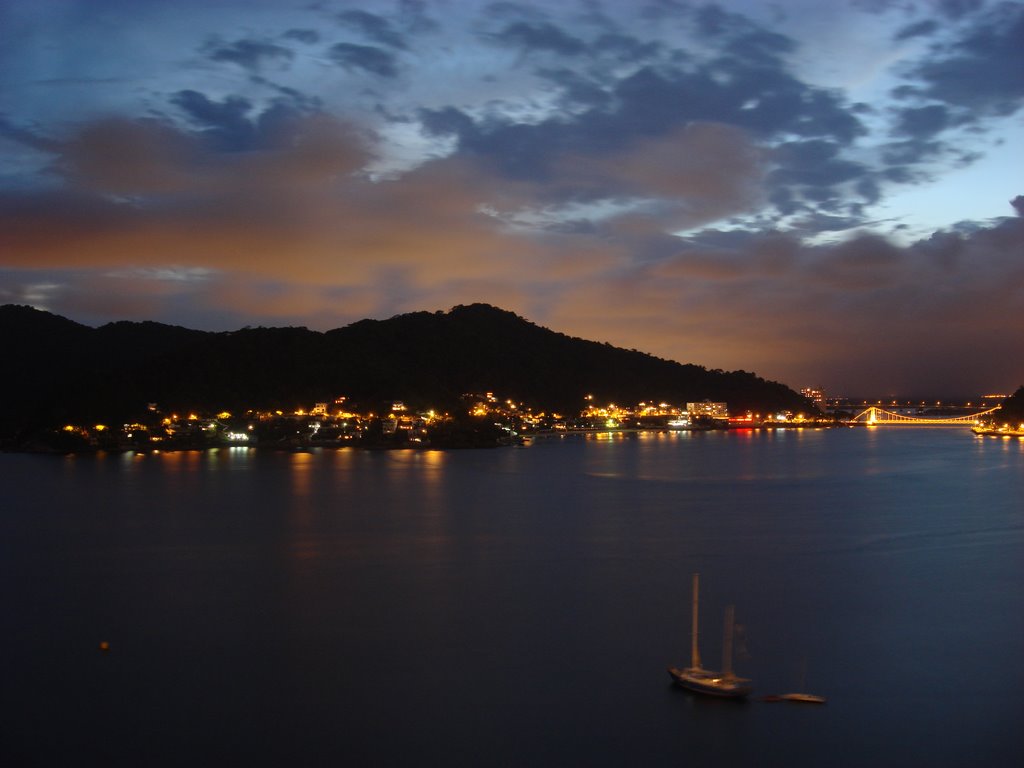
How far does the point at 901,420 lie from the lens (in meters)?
52.8

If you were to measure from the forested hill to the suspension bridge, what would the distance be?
5096 mm

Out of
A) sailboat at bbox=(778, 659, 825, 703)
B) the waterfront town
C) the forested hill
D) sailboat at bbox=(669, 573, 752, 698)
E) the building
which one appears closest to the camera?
sailboat at bbox=(669, 573, 752, 698)

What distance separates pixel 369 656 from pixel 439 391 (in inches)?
1111

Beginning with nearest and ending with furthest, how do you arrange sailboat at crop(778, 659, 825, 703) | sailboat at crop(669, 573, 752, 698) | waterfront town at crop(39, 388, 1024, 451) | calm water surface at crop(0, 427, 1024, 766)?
calm water surface at crop(0, 427, 1024, 766) < sailboat at crop(669, 573, 752, 698) < sailboat at crop(778, 659, 825, 703) < waterfront town at crop(39, 388, 1024, 451)

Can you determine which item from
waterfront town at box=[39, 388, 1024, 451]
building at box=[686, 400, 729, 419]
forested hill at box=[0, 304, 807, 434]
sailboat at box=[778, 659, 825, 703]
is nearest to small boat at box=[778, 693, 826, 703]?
sailboat at box=[778, 659, 825, 703]

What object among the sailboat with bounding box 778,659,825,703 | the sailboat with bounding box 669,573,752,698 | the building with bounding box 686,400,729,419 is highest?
the building with bounding box 686,400,729,419

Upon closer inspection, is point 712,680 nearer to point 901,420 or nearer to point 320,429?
point 320,429

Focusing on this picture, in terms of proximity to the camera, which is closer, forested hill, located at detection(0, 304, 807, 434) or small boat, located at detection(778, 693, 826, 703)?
small boat, located at detection(778, 693, 826, 703)

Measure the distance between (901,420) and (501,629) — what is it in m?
51.3

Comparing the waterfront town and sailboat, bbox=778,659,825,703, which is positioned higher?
the waterfront town

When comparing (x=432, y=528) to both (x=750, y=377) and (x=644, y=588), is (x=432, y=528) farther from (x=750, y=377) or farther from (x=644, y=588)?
(x=750, y=377)

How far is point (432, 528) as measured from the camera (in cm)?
1127

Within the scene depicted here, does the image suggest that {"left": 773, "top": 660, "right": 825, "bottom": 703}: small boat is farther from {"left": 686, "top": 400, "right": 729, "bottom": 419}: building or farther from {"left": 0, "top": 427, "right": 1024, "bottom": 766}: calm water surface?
{"left": 686, "top": 400, "right": 729, "bottom": 419}: building

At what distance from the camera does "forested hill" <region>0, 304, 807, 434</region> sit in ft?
96.5
